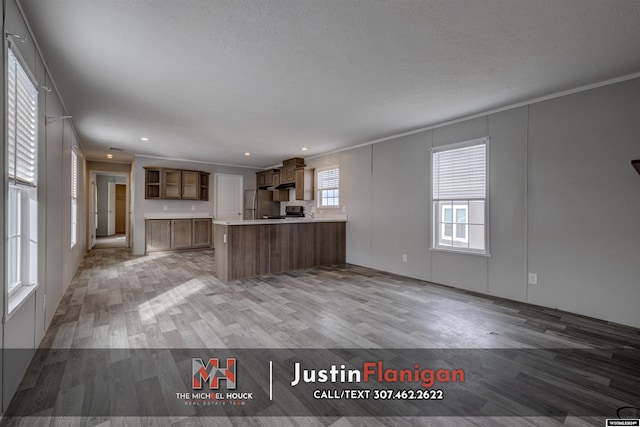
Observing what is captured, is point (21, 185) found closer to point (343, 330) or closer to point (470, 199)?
point (343, 330)

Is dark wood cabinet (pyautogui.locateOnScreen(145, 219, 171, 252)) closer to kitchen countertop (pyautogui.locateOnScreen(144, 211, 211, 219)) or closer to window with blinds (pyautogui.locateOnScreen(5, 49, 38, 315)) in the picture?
kitchen countertop (pyautogui.locateOnScreen(144, 211, 211, 219))

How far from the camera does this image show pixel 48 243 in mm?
2578

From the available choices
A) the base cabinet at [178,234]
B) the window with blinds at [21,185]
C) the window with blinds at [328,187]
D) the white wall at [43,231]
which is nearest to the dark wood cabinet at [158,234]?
the base cabinet at [178,234]

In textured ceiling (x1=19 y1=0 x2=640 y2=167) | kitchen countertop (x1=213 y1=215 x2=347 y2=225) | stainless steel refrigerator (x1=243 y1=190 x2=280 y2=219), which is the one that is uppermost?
textured ceiling (x1=19 y1=0 x2=640 y2=167)

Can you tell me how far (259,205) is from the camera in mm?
8398

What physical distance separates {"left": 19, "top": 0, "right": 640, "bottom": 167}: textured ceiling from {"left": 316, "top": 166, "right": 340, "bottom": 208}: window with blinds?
7.06 ft

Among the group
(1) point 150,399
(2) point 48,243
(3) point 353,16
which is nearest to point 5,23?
(2) point 48,243

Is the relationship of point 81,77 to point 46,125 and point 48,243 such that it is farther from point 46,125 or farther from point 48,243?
point 48,243

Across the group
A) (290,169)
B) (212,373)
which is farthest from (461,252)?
(290,169)

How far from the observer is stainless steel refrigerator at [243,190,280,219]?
8.35m

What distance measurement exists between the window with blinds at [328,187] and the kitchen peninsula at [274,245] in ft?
1.76

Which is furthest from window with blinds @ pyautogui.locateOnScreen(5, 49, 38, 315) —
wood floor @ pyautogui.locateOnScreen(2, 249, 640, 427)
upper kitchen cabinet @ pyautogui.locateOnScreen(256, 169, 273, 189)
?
upper kitchen cabinet @ pyautogui.locateOnScreen(256, 169, 273, 189)

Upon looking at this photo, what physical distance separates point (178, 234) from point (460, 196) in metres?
6.62

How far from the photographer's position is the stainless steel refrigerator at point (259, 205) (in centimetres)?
835
